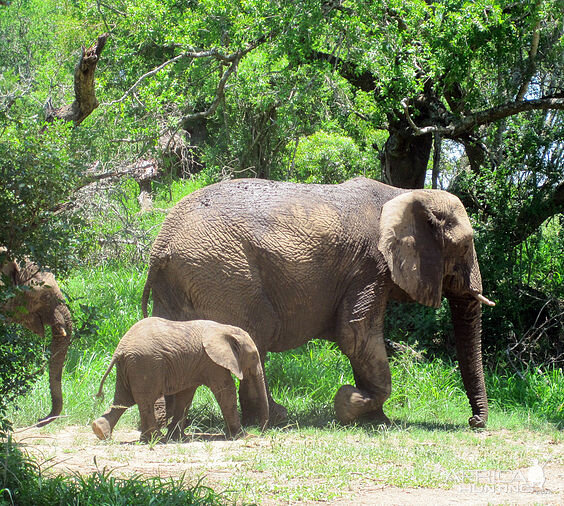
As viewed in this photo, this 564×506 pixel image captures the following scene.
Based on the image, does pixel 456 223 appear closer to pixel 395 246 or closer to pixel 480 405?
pixel 395 246

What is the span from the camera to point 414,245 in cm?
791

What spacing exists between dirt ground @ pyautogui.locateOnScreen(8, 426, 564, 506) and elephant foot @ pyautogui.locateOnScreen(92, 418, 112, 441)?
2.8 inches

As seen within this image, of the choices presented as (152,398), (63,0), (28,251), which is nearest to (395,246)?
(152,398)

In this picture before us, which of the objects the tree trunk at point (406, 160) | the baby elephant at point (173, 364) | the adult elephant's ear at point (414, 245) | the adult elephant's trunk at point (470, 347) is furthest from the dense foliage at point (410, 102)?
the baby elephant at point (173, 364)

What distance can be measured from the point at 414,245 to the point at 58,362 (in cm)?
365

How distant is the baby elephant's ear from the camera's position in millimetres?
6691

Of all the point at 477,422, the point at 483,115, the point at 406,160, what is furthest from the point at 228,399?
the point at 406,160

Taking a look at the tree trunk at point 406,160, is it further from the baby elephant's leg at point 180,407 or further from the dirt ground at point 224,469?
the dirt ground at point 224,469

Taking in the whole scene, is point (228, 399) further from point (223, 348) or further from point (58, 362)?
point (58, 362)

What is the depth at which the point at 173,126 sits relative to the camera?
36.5ft

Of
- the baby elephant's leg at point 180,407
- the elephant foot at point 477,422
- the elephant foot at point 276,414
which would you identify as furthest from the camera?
the elephant foot at point 477,422

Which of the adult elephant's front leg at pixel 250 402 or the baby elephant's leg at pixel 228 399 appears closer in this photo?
the baby elephant's leg at pixel 228 399

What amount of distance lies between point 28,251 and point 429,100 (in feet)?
25.2

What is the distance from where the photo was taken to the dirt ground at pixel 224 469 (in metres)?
5.27
